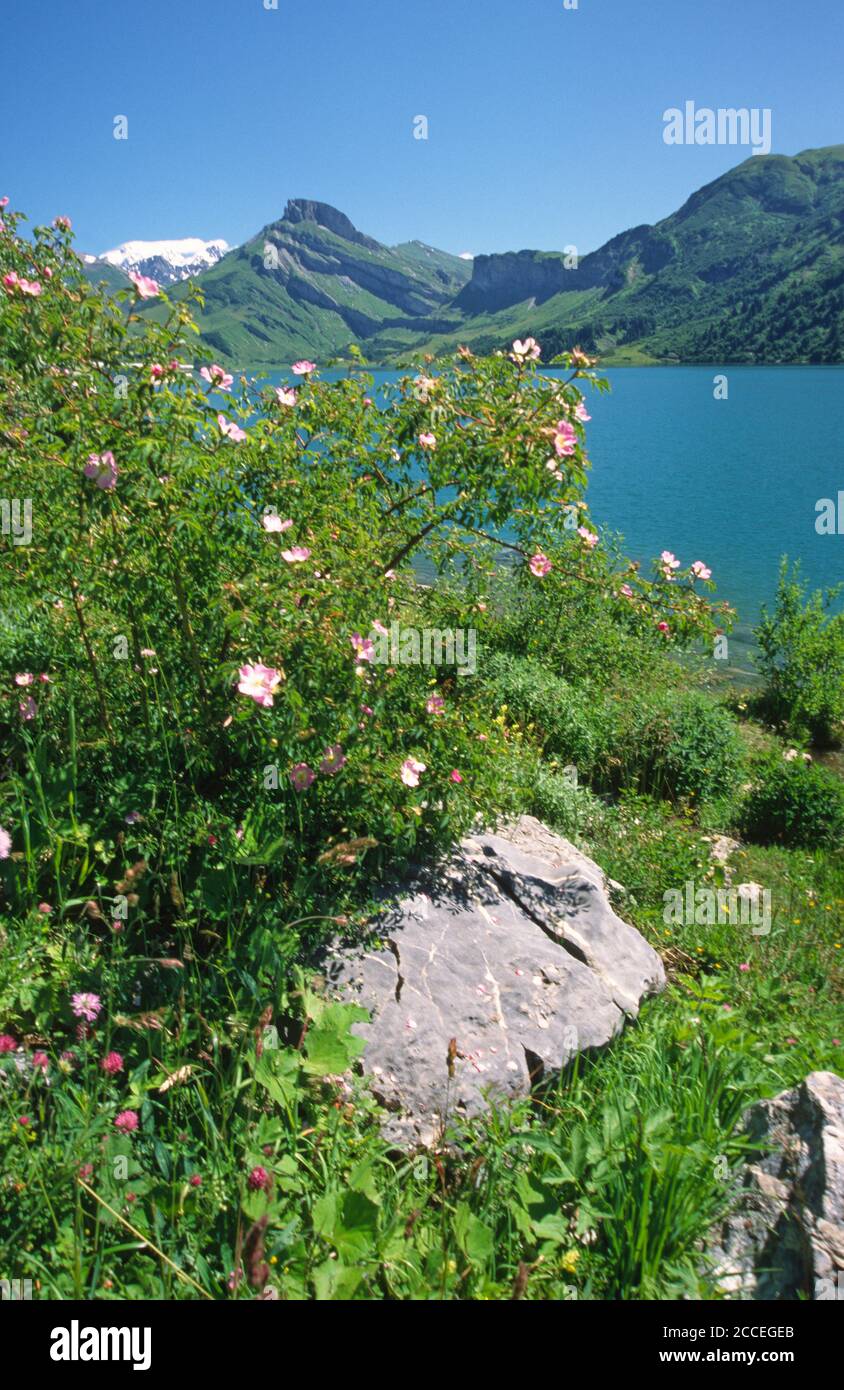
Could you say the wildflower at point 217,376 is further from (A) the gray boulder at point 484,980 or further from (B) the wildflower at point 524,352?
(A) the gray boulder at point 484,980

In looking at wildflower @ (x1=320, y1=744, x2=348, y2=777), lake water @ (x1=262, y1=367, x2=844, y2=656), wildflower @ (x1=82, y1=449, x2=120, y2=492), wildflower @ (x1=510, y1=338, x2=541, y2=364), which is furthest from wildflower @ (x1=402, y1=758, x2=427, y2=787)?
lake water @ (x1=262, y1=367, x2=844, y2=656)

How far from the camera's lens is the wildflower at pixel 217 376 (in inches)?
144

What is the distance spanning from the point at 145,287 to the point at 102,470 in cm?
91

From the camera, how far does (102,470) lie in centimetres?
320

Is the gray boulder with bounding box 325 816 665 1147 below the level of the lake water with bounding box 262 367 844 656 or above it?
below

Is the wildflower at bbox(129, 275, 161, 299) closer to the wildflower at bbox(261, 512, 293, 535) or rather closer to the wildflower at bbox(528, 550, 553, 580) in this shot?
the wildflower at bbox(261, 512, 293, 535)

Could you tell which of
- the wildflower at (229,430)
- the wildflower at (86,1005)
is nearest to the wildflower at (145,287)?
the wildflower at (229,430)

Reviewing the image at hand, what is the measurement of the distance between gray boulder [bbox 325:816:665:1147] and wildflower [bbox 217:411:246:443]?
244cm

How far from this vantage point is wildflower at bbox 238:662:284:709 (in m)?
3.02

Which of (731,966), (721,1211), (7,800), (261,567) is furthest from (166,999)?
(731,966)

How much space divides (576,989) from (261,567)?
2.64 meters

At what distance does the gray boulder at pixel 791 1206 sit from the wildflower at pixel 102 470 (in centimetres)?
359

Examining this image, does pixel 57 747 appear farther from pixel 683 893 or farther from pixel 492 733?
pixel 683 893

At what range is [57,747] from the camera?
4.09 m
